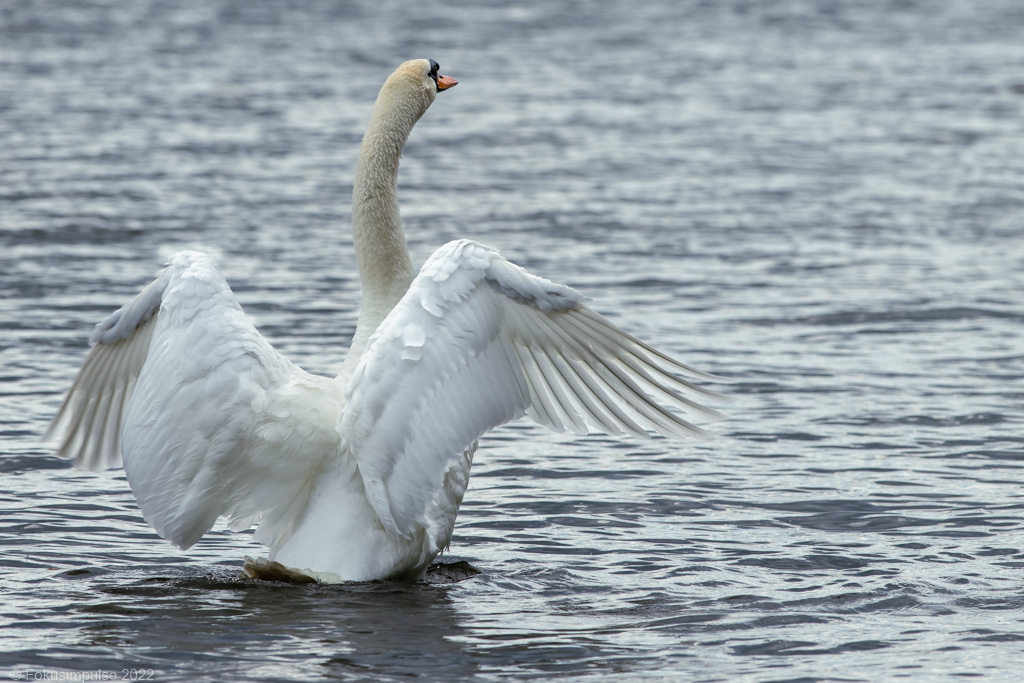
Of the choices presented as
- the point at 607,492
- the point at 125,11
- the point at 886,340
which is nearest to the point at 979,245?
the point at 886,340

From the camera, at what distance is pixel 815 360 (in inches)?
440

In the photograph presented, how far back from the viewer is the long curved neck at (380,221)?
24.7ft

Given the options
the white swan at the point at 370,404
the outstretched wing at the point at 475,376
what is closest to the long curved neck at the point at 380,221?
the white swan at the point at 370,404

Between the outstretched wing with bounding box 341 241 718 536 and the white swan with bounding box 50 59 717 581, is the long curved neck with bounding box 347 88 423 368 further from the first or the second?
the outstretched wing with bounding box 341 241 718 536

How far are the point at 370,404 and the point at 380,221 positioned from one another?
1510 mm

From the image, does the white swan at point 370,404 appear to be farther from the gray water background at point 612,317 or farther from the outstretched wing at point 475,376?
the gray water background at point 612,317

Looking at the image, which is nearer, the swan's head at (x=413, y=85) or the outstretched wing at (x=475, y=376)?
the outstretched wing at (x=475, y=376)

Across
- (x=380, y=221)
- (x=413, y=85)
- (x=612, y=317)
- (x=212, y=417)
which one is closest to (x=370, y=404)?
(x=212, y=417)

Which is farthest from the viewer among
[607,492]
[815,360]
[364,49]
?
[364,49]

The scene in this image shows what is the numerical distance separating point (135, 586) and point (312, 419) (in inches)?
46.1

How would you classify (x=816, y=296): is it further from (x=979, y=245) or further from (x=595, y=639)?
(x=595, y=639)

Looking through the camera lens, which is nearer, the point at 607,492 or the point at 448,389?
the point at 448,389

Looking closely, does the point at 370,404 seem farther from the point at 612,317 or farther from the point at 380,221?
the point at 612,317

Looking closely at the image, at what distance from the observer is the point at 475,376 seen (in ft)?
21.5
